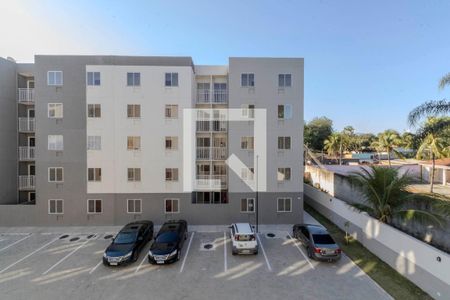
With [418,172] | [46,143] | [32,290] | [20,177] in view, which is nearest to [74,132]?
[46,143]

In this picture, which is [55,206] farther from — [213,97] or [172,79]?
[213,97]

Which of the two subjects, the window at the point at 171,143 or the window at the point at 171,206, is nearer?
the window at the point at 171,143

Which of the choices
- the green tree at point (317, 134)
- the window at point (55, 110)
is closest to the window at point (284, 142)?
the window at point (55, 110)

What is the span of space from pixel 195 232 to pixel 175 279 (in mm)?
5709

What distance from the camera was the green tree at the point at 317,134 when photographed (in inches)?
2103

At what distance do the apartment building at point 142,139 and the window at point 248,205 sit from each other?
0.08m

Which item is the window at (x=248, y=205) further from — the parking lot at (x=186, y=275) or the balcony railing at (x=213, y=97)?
the balcony railing at (x=213, y=97)

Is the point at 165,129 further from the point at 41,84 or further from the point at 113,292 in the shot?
the point at 113,292

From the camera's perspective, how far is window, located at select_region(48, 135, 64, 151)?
17.5m

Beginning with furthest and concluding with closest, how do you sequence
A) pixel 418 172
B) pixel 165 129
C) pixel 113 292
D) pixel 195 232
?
pixel 418 172
pixel 165 129
pixel 195 232
pixel 113 292

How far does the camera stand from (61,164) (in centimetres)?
1752

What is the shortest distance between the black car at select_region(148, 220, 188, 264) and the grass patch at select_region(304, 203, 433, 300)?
962 centimetres

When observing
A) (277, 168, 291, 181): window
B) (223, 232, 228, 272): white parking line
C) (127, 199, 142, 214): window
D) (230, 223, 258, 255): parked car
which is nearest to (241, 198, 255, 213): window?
(223, 232, 228, 272): white parking line

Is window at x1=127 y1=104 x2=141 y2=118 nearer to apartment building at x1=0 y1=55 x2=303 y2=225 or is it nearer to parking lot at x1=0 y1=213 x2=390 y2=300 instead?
apartment building at x1=0 y1=55 x2=303 y2=225
